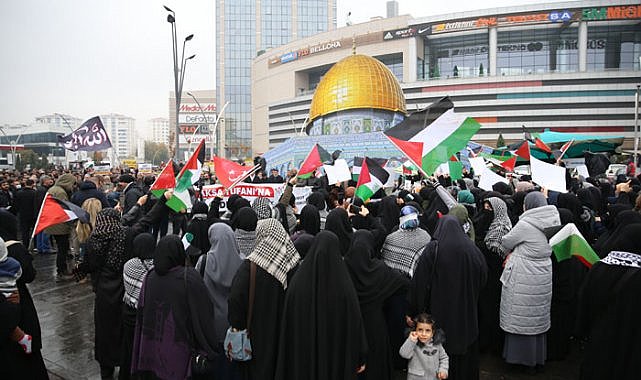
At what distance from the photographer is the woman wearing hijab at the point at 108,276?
388 cm

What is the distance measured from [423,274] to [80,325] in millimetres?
4479

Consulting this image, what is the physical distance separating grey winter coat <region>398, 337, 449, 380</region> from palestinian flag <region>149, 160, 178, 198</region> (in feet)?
14.0

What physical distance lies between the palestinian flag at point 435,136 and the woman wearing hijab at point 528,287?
1.91m

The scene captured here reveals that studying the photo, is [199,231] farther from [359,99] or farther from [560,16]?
[560,16]

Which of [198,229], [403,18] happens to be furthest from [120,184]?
[403,18]

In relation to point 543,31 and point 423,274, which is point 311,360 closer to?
point 423,274

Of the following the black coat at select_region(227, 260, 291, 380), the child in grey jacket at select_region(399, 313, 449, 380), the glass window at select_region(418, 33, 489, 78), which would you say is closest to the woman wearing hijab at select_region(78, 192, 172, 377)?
the black coat at select_region(227, 260, 291, 380)

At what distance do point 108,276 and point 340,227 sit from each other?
221cm

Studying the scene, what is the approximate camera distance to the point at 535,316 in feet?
12.9

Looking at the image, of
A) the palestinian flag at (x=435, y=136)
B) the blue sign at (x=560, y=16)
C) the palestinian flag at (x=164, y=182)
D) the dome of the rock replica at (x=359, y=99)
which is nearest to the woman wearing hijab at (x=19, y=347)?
the palestinian flag at (x=164, y=182)

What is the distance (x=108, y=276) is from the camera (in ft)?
12.8

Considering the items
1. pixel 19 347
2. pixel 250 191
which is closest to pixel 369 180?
pixel 250 191

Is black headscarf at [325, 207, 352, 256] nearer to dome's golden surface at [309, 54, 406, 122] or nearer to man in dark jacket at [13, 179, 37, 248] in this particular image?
man in dark jacket at [13, 179, 37, 248]

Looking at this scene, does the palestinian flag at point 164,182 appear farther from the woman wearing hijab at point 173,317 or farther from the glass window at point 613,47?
the glass window at point 613,47
